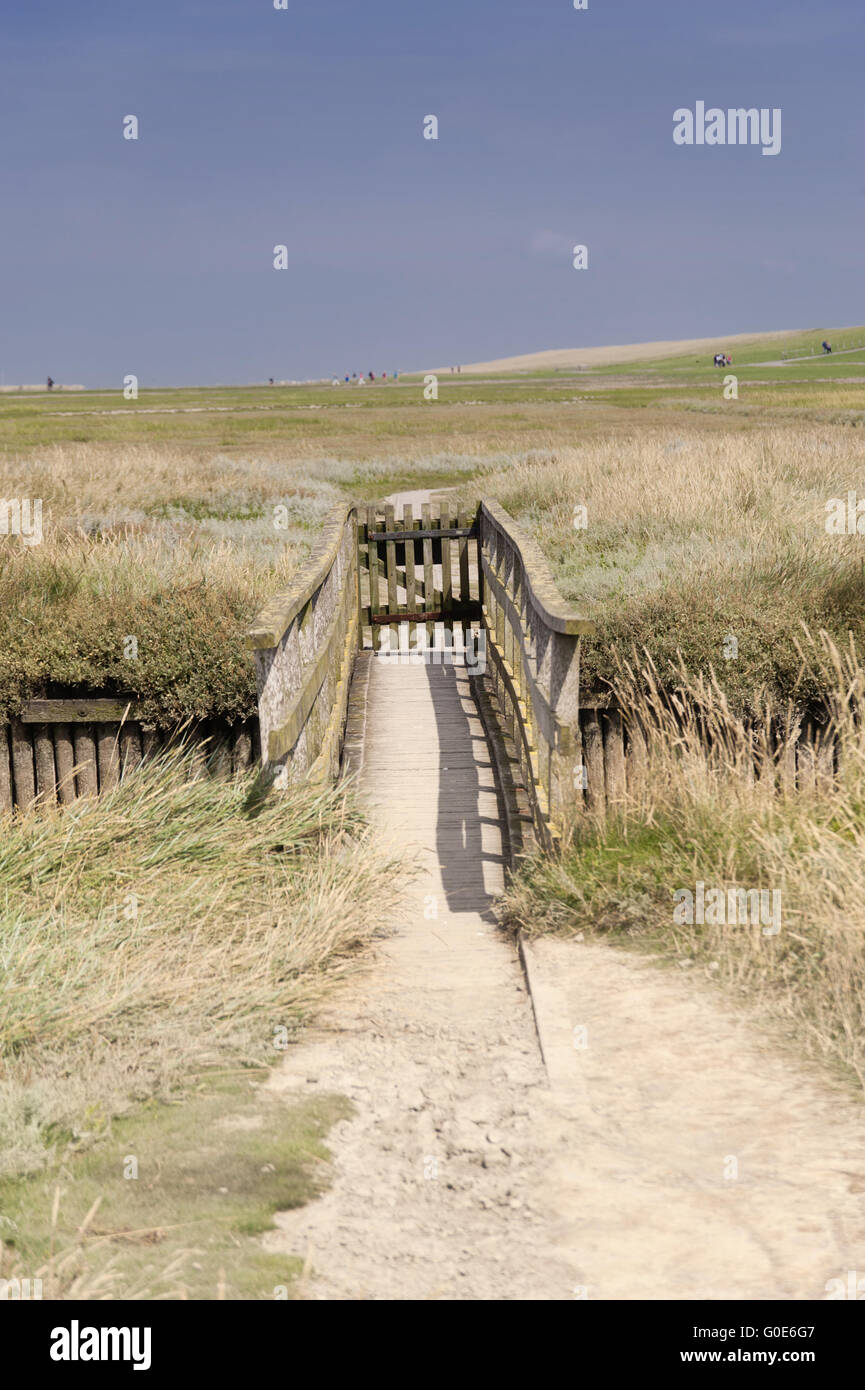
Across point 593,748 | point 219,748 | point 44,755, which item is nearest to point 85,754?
point 44,755

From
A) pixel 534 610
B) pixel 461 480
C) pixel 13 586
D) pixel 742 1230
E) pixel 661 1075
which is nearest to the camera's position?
pixel 742 1230

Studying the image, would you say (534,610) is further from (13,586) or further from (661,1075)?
(13,586)

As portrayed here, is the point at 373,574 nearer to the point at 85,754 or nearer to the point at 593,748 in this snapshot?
the point at 85,754

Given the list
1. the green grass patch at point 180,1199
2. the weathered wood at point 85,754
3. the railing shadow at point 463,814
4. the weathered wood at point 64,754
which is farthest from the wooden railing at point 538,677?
the weathered wood at point 64,754

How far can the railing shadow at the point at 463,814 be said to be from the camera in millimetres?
7203

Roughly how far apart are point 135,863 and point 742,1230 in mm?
3825

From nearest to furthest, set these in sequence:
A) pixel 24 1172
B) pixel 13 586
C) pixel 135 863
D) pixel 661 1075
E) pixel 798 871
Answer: pixel 24 1172, pixel 661 1075, pixel 798 871, pixel 135 863, pixel 13 586

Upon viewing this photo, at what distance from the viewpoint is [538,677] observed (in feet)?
24.4

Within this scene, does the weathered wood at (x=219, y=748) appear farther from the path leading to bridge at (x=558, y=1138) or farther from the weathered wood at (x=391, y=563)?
the weathered wood at (x=391, y=563)

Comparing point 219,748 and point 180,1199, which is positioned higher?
point 219,748

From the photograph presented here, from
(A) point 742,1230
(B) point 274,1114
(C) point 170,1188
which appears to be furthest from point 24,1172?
(A) point 742,1230

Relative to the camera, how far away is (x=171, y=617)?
30.0 feet

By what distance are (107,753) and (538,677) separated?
11.4 ft

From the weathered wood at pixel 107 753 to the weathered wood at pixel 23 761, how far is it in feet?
1.66
